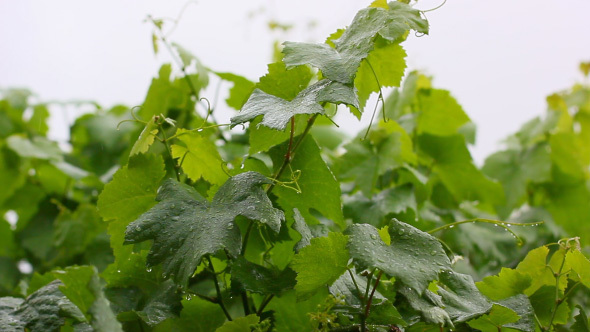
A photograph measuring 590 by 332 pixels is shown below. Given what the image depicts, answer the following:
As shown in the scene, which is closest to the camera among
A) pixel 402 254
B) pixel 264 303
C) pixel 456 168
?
pixel 402 254

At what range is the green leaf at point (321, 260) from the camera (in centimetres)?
48

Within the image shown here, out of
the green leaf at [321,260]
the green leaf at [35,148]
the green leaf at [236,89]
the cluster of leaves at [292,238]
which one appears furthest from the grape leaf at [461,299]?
the green leaf at [35,148]

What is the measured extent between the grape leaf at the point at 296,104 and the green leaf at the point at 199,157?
9cm

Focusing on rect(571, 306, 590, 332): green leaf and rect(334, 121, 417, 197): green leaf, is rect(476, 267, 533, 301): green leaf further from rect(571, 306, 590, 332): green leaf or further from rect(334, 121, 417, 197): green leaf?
rect(334, 121, 417, 197): green leaf

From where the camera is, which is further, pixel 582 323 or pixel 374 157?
pixel 374 157

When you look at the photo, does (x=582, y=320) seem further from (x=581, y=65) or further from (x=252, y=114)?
(x=581, y=65)

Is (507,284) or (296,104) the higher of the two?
(296,104)

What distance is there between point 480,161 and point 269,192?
904 mm

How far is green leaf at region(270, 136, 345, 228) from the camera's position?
61cm

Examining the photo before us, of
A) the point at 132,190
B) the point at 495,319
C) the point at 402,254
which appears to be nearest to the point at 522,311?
the point at 495,319

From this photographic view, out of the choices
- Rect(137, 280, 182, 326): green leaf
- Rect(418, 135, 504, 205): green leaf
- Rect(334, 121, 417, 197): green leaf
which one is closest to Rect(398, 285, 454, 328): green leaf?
Rect(137, 280, 182, 326): green leaf

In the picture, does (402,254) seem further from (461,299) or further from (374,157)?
(374,157)

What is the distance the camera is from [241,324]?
0.51m

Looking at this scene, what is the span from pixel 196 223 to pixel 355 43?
0.21m
